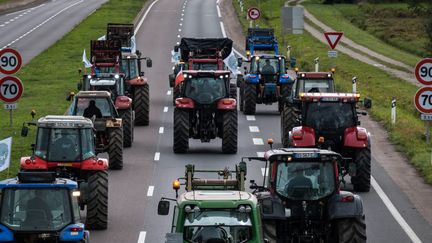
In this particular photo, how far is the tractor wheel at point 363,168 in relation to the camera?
31219 mm

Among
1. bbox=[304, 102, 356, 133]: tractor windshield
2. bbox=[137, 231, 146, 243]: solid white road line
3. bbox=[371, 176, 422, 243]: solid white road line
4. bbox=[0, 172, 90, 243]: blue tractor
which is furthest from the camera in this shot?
bbox=[304, 102, 356, 133]: tractor windshield

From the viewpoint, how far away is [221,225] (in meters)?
17.9

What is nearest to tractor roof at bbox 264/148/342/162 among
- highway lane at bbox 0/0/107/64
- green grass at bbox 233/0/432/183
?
green grass at bbox 233/0/432/183

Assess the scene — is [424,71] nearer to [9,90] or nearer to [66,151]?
[66,151]

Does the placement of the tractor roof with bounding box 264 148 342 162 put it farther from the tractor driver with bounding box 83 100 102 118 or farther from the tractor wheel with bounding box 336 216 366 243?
the tractor driver with bounding box 83 100 102 118

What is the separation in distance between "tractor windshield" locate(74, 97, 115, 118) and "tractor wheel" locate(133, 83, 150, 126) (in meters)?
8.81

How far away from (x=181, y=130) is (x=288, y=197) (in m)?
16.2

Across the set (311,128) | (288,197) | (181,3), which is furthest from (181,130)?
(181,3)

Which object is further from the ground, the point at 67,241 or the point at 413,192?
the point at 67,241

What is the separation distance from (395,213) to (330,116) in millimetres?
3673

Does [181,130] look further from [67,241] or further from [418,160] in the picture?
[67,241]

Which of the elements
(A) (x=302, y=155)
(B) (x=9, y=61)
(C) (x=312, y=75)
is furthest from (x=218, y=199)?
(C) (x=312, y=75)

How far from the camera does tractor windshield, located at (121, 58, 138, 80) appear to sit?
4631cm

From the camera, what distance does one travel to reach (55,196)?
2034 cm
